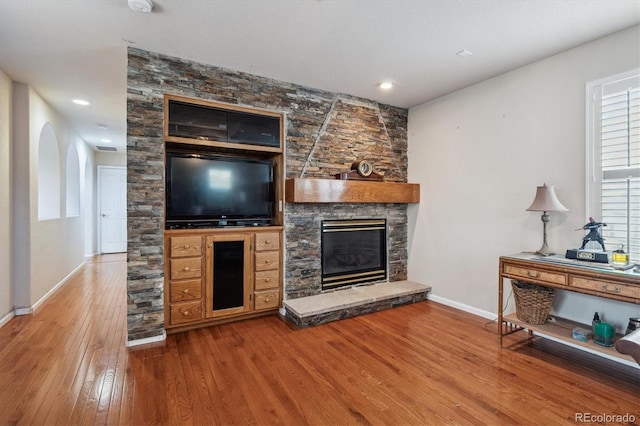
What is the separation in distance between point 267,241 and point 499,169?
2.72 m

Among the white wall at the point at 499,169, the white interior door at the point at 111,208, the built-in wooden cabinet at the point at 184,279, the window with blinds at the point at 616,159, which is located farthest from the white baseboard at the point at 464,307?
the white interior door at the point at 111,208

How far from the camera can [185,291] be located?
3076mm

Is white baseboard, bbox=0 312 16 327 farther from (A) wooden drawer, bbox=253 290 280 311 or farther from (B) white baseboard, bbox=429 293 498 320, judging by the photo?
(B) white baseboard, bbox=429 293 498 320

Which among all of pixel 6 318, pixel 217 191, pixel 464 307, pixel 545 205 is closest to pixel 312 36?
pixel 217 191

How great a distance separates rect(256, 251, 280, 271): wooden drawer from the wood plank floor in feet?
1.99

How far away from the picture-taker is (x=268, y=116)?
3.54 meters

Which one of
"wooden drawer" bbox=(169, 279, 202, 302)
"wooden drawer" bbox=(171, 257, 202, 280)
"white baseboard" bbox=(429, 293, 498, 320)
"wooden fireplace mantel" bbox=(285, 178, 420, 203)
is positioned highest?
"wooden fireplace mantel" bbox=(285, 178, 420, 203)

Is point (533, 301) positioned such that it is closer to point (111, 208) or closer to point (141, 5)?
point (141, 5)

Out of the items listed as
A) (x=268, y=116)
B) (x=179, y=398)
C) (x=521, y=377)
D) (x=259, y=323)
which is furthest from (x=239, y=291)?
(x=521, y=377)

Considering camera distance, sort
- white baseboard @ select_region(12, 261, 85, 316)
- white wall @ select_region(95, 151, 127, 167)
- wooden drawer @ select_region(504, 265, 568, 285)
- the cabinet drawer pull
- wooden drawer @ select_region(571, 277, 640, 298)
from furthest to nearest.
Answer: white wall @ select_region(95, 151, 127, 167), white baseboard @ select_region(12, 261, 85, 316), the cabinet drawer pull, wooden drawer @ select_region(504, 265, 568, 285), wooden drawer @ select_region(571, 277, 640, 298)

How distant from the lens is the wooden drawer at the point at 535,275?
2.46 m

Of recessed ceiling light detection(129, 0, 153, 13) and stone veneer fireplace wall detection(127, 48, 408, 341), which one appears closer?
recessed ceiling light detection(129, 0, 153, 13)

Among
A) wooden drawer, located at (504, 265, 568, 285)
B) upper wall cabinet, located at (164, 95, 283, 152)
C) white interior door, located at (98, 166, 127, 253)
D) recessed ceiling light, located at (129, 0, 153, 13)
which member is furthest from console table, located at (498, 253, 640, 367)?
white interior door, located at (98, 166, 127, 253)

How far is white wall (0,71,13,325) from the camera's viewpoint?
10.8ft
